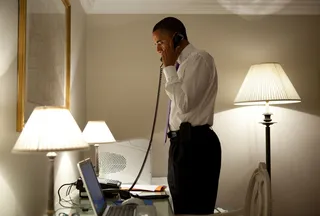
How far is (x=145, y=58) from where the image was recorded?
10.8ft

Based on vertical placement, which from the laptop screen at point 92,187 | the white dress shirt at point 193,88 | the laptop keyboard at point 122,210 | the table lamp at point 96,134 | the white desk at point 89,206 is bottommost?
the white desk at point 89,206

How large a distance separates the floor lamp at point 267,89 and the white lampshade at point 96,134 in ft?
3.58

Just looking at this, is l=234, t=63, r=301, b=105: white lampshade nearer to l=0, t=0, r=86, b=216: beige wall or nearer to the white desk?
the white desk

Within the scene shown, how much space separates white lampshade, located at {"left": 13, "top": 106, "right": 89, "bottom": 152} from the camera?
3.95 feet

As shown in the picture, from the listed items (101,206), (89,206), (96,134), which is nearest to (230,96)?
(96,134)

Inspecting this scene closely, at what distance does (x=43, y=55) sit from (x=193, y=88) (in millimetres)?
704

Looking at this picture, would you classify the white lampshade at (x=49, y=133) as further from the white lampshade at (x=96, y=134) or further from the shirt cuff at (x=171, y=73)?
the white lampshade at (x=96, y=134)

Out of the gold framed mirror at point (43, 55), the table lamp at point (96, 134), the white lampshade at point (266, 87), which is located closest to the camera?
the gold framed mirror at point (43, 55)

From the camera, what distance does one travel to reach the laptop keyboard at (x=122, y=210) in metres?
1.55

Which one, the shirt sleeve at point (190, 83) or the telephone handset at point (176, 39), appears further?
the telephone handset at point (176, 39)

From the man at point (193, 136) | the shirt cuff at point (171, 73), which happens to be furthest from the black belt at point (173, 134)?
the shirt cuff at point (171, 73)

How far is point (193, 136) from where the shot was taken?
1.86 metres

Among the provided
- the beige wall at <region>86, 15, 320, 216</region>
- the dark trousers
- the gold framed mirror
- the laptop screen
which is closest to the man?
the dark trousers

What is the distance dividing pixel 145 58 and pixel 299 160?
1556 mm
